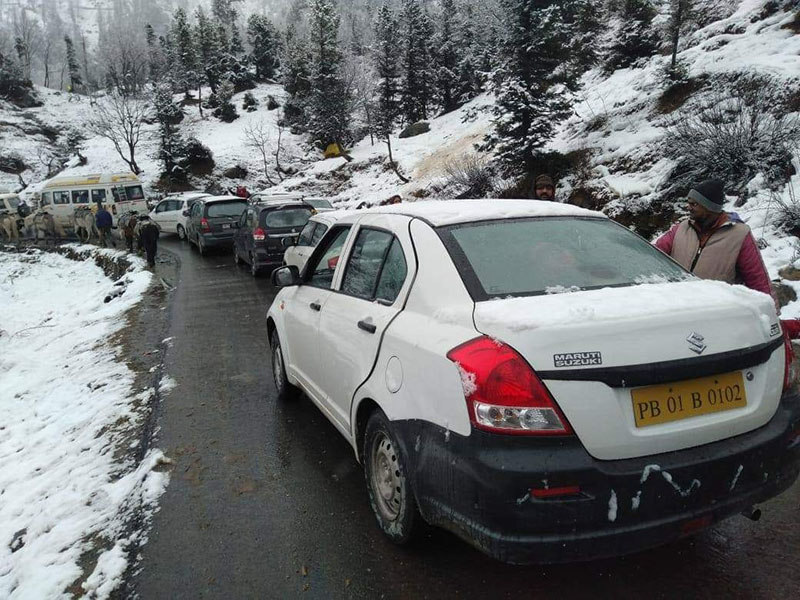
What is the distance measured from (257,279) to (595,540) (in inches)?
453

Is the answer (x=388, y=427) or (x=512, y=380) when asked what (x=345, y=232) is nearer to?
(x=388, y=427)

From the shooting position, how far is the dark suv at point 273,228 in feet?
40.8

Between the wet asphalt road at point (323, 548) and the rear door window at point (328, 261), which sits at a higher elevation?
the rear door window at point (328, 261)

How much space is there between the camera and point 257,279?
1271 cm

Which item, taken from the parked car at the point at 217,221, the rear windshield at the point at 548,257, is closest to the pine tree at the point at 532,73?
the parked car at the point at 217,221

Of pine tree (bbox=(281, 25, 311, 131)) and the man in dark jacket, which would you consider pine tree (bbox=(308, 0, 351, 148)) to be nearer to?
pine tree (bbox=(281, 25, 311, 131))

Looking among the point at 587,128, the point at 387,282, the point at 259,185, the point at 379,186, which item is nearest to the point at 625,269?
the point at 387,282

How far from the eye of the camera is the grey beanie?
3.66 m

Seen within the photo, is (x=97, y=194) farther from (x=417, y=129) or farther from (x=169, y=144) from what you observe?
(x=417, y=129)

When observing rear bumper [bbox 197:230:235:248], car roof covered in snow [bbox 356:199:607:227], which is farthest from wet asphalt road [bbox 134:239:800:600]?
rear bumper [bbox 197:230:235:248]

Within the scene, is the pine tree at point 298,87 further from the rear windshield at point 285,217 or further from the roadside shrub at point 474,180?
the rear windshield at point 285,217

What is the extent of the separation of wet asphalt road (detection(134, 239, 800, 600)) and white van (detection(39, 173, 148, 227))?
25.5 meters

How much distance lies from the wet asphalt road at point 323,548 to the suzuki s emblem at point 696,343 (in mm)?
1187

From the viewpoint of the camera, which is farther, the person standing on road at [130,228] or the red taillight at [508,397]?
the person standing on road at [130,228]
